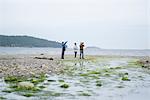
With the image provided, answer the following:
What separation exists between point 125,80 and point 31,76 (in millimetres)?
6453

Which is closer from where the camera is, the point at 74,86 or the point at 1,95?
the point at 1,95

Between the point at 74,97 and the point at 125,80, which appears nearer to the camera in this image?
the point at 74,97

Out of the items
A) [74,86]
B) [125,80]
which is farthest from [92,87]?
[125,80]

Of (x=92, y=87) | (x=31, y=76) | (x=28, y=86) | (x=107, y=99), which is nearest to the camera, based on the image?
(x=107, y=99)

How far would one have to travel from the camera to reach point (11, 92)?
16359 millimetres

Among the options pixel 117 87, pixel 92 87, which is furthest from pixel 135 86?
pixel 92 87

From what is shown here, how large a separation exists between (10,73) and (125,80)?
26.4 ft

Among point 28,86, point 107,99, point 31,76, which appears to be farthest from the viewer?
point 31,76

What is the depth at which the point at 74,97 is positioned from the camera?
1566cm

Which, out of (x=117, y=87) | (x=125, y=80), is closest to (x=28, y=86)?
(x=117, y=87)

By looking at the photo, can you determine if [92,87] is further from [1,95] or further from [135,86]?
[1,95]

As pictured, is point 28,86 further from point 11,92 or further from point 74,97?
point 74,97

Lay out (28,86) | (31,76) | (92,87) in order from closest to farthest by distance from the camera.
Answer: (28,86) → (92,87) → (31,76)

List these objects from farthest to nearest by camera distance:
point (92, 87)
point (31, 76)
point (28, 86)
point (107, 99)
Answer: point (31, 76) → point (92, 87) → point (28, 86) → point (107, 99)
